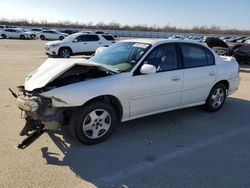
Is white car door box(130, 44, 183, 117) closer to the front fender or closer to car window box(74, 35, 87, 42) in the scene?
the front fender

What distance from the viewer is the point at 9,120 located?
5.59 m

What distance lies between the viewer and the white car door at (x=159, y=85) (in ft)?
16.3

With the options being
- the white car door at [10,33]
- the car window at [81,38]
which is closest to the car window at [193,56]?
the car window at [81,38]

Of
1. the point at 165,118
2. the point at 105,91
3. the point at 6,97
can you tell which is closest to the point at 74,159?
the point at 105,91

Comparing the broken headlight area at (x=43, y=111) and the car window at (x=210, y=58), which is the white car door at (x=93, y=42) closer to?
the car window at (x=210, y=58)

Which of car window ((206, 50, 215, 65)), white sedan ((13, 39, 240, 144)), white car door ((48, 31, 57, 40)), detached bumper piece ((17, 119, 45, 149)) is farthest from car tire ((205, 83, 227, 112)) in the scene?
white car door ((48, 31, 57, 40))

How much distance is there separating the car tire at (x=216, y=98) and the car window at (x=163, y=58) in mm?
1366

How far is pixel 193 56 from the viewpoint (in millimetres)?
5980

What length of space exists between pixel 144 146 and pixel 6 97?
4.23 meters

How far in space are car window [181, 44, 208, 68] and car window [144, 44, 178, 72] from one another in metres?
0.27

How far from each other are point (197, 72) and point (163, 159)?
2381 mm

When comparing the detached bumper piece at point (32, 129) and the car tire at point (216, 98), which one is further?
the car tire at point (216, 98)

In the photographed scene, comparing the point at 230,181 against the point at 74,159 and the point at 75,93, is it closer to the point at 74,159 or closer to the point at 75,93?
the point at 74,159

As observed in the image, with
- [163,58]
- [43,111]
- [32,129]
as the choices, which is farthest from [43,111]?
[163,58]
